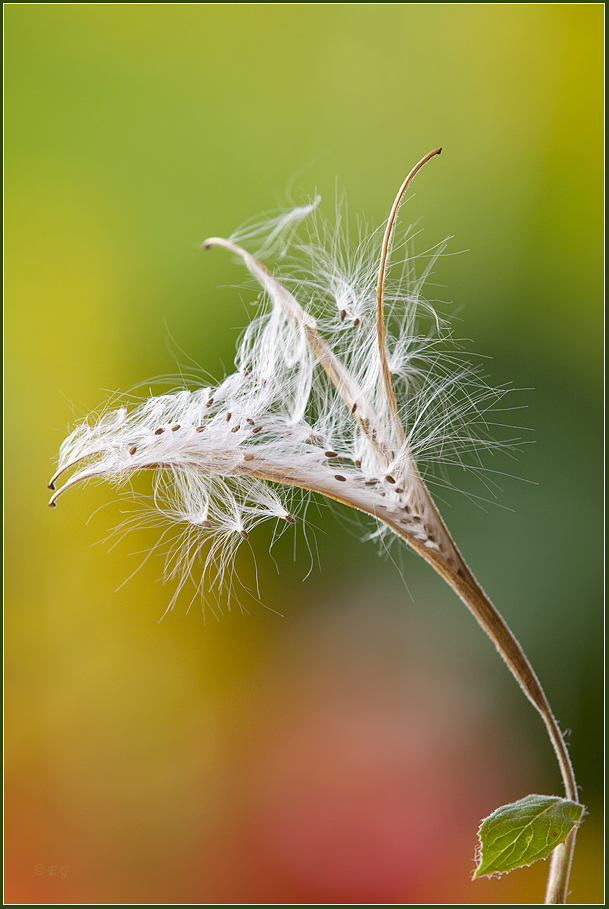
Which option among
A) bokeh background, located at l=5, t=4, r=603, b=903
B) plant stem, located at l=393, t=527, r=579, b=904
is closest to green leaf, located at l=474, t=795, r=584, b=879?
plant stem, located at l=393, t=527, r=579, b=904

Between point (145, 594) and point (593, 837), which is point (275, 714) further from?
point (593, 837)

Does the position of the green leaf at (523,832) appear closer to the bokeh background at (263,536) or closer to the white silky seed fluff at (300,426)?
the white silky seed fluff at (300,426)

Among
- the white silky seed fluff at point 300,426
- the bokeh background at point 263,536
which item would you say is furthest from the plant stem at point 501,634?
the bokeh background at point 263,536

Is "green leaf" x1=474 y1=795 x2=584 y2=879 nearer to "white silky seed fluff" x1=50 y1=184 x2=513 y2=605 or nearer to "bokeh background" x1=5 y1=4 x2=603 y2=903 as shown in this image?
"white silky seed fluff" x1=50 y1=184 x2=513 y2=605

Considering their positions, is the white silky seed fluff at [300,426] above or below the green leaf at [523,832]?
above

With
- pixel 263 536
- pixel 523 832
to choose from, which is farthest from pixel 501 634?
pixel 263 536

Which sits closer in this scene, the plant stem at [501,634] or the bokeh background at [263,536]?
the plant stem at [501,634]
